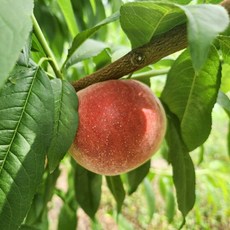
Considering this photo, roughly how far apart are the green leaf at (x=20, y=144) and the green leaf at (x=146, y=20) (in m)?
0.16

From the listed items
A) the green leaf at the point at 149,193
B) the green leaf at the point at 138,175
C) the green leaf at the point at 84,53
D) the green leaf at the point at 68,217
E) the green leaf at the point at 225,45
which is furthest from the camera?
the green leaf at the point at 149,193

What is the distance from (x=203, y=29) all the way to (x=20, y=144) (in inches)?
11.0

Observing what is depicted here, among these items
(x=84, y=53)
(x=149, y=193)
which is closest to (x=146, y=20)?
(x=84, y=53)

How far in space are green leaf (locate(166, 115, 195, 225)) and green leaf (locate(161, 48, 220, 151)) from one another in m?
0.04

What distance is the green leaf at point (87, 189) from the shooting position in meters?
0.92

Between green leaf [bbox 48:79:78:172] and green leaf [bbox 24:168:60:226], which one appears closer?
green leaf [bbox 48:79:78:172]

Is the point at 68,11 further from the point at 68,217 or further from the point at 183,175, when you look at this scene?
the point at 68,217

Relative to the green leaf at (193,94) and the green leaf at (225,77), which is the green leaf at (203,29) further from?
the green leaf at (225,77)

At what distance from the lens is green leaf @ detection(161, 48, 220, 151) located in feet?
2.17

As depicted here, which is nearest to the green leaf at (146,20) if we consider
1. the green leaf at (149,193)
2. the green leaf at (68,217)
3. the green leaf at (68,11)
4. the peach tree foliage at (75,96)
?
the peach tree foliage at (75,96)

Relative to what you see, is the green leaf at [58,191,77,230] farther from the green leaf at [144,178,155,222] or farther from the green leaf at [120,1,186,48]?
the green leaf at [120,1,186,48]

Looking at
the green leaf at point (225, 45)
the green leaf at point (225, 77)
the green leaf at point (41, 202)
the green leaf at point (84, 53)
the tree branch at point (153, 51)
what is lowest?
the green leaf at point (41, 202)

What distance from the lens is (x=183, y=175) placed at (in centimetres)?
78

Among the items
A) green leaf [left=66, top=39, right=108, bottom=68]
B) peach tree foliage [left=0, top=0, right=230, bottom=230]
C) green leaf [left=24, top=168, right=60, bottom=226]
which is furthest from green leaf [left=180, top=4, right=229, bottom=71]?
green leaf [left=24, top=168, right=60, bottom=226]
